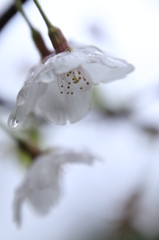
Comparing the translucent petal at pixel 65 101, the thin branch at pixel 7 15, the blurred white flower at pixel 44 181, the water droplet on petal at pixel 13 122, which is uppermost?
the thin branch at pixel 7 15

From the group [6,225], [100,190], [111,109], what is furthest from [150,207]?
[6,225]

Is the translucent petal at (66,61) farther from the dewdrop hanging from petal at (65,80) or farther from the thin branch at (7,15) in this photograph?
the thin branch at (7,15)

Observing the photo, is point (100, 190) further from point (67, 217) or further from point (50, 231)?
point (50, 231)

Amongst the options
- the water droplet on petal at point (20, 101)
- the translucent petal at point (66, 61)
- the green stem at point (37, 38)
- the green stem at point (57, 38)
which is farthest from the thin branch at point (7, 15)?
the water droplet on petal at point (20, 101)

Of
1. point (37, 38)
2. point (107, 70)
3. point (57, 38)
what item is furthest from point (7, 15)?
point (107, 70)

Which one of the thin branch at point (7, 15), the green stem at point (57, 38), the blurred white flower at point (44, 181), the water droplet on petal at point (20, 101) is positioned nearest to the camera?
the water droplet on petal at point (20, 101)

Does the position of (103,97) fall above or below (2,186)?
above

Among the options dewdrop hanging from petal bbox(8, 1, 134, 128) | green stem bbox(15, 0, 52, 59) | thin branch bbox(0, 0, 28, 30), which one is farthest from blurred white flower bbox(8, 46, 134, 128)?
thin branch bbox(0, 0, 28, 30)
